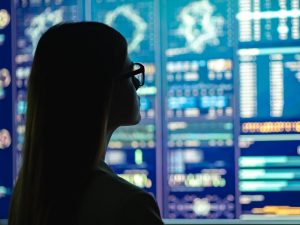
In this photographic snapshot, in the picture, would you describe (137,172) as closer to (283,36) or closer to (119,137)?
(119,137)

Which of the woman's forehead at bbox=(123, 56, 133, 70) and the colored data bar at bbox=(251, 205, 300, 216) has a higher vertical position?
the woman's forehead at bbox=(123, 56, 133, 70)

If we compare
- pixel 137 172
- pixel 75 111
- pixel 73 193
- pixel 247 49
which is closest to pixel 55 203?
pixel 73 193

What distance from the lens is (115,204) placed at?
2.27 ft

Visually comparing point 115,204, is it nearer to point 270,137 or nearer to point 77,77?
point 77,77

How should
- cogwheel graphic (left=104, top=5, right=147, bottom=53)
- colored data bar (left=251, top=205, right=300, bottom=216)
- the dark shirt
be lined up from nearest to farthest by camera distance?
the dark shirt → colored data bar (left=251, top=205, right=300, bottom=216) → cogwheel graphic (left=104, top=5, right=147, bottom=53)

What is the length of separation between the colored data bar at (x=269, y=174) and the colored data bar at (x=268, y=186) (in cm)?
1

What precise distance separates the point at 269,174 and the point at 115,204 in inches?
33.3

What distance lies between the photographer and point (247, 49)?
1.46 meters

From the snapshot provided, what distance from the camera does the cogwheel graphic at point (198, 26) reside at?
1479 millimetres

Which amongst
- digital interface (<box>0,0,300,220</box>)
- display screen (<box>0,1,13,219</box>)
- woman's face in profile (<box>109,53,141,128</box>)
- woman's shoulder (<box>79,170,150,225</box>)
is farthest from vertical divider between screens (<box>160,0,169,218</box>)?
woman's shoulder (<box>79,170,150,225</box>)

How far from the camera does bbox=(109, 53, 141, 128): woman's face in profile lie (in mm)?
784

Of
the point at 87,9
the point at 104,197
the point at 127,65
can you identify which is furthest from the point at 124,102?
the point at 87,9

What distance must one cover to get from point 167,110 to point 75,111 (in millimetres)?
Result: 796

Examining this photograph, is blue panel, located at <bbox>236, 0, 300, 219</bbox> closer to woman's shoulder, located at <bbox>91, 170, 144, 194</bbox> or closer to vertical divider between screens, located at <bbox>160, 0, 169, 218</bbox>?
vertical divider between screens, located at <bbox>160, 0, 169, 218</bbox>
